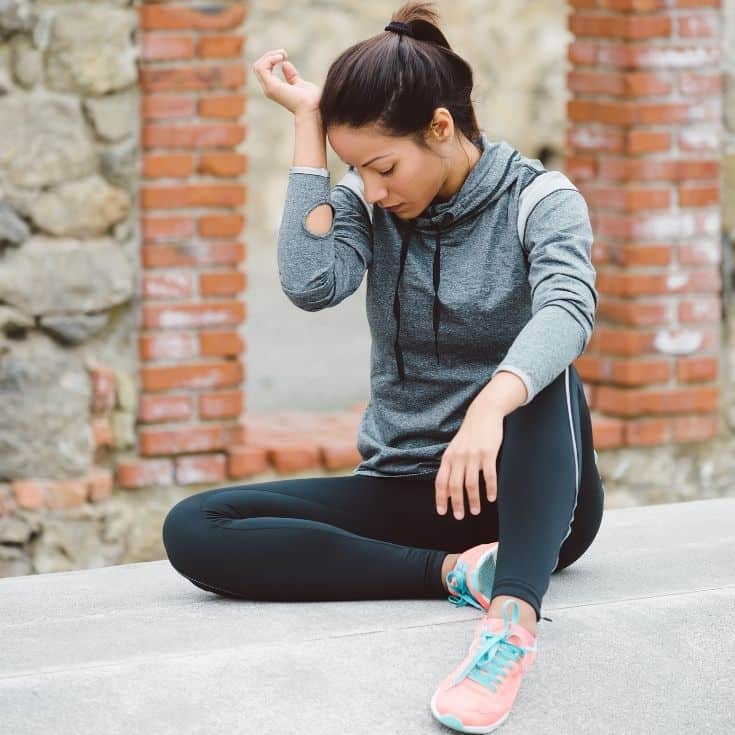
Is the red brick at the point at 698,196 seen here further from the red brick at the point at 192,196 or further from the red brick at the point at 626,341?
the red brick at the point at 192,196

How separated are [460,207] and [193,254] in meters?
1.37

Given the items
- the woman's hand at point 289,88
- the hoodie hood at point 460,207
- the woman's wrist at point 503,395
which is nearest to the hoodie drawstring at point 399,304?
the hoodie hood at point 460,207

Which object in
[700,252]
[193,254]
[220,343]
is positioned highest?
[193,254]

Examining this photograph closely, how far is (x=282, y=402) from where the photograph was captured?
17.9 ft

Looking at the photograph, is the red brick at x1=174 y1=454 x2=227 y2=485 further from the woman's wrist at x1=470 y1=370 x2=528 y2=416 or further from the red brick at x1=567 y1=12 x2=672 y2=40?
the woman's wrist at x1=470 y1=370 x2=528 y2=416

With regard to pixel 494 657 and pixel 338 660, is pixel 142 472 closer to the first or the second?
pixel 338 660

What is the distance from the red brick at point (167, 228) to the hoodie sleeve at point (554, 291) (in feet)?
4.70

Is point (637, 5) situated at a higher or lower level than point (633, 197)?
higher

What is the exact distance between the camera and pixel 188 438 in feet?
12.5

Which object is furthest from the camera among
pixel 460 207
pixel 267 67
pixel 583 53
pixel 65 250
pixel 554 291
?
pixel 583 53

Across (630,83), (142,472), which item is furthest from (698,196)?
(142,472)

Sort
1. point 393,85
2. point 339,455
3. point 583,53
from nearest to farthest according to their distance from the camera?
point 393,85 < point 339,455 < point 583,53

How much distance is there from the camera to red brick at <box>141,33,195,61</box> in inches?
144

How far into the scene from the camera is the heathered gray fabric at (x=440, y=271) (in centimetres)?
249
